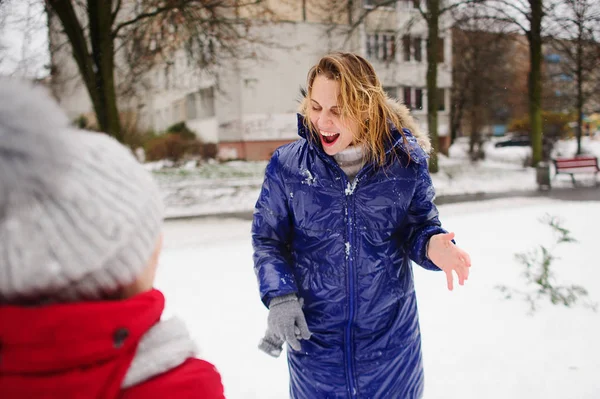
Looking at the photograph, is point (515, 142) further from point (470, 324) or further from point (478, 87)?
point (470, 324)

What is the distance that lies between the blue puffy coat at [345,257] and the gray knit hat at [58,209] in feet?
3.09

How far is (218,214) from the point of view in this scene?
33.5 feet

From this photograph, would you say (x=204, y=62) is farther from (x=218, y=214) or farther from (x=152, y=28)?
(x=218, y=214)

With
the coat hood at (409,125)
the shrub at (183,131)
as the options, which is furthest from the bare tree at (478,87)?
the coat hood at (409,125)

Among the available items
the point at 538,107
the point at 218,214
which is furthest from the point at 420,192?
the point at 538,107

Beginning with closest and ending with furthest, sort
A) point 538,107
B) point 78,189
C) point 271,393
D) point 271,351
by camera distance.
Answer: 1. point 78,189
2. point 271,351
3. point 271,393
4. point 538,107

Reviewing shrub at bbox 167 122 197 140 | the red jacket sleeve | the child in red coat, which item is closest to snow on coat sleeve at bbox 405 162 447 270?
the red jacket sleeve

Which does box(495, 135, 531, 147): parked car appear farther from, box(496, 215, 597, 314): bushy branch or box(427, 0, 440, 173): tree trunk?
box(496, 215, 597, 314): bushy branch

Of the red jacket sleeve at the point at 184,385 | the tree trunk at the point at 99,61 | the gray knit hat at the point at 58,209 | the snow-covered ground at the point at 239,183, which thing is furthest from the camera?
the snow-covered ground at the point at 239,183

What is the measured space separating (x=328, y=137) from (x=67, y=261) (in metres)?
1.23

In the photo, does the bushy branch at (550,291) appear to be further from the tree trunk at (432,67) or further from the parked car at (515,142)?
the parked car at (515,142)

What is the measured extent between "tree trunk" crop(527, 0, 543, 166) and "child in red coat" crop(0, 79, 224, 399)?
16.0 metres

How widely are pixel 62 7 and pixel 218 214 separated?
5.05 meters

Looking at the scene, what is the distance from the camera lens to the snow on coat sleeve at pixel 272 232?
1711mm
